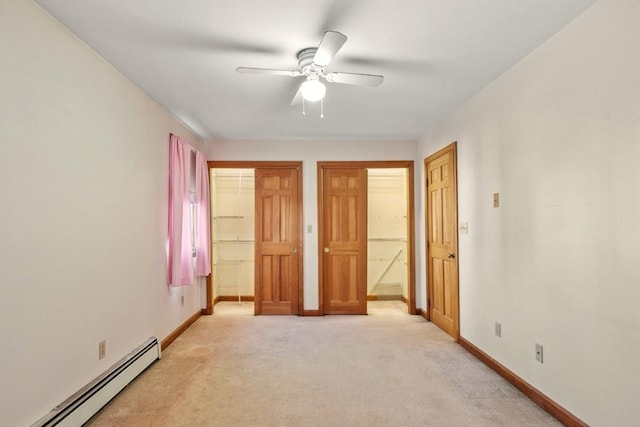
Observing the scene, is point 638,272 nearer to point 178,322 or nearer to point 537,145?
point 537,145

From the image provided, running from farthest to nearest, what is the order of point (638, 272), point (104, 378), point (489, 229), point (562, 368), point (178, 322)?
point (178, 322) → point (489, 229) → point (104, 378) → point (562, 368) → point (638, 272)

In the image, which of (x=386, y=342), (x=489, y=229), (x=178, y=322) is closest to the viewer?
(x=489, y=229)

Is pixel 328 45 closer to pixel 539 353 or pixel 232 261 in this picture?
pixel 539 353

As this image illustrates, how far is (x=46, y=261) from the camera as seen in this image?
2.07m

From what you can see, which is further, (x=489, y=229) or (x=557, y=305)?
(x=489, y=229)

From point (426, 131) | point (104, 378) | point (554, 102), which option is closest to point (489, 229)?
point (554, 102)

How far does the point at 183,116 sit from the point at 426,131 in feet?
9.90

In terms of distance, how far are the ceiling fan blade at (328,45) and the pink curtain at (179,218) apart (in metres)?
2.29

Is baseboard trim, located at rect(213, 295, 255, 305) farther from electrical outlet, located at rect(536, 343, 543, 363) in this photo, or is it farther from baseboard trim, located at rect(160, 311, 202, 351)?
electrical outlet, located at rect(536, 343, 543, 363)

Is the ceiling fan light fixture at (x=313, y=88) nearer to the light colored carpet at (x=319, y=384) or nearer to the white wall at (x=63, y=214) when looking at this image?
the white wall at (x=63, y=214)

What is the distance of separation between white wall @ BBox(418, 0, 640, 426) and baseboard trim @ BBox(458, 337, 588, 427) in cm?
5

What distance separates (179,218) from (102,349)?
1.70m

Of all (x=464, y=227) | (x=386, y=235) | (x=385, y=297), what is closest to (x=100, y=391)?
(x=464, y=227)

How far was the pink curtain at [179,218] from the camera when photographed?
12.8 feet
